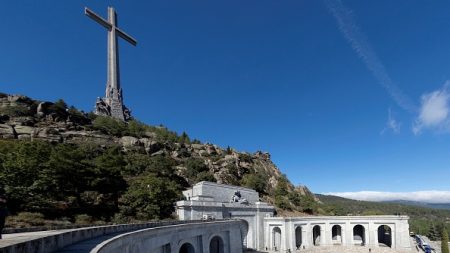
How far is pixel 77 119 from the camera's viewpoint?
75125 mm

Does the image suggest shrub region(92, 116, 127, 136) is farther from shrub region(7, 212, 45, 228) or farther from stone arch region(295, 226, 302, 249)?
stone arch region(295, 226, 302, 249)

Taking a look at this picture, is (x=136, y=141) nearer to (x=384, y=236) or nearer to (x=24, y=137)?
(x=24, y=137)

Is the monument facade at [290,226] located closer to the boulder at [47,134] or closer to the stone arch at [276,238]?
the stone arch at [276,238]

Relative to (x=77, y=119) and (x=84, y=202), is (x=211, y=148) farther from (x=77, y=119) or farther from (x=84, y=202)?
(x=84, y=202)

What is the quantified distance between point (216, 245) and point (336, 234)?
35182 mm

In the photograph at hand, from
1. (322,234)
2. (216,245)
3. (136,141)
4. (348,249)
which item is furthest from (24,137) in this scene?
(348,249)

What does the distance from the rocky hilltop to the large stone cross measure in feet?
16.6

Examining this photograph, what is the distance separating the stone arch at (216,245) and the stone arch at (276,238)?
56.9ft

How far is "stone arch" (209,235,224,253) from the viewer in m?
37.8

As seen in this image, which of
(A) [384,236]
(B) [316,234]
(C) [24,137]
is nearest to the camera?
(C) [24,137]

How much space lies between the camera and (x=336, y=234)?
62.3 metres

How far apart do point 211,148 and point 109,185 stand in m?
47.1

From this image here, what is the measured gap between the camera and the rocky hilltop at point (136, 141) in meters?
63.6

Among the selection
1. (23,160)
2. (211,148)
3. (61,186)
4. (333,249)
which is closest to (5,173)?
(23,160)
